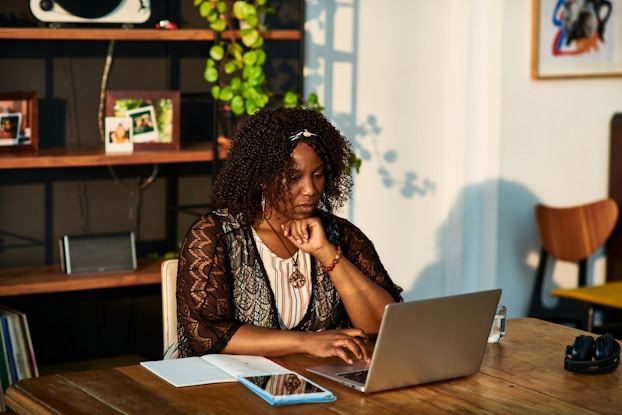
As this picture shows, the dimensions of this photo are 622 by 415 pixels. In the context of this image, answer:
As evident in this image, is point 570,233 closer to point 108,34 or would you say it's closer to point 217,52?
point 217,52

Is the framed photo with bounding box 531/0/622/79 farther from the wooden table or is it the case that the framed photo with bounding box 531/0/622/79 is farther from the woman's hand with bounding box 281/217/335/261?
the wooden table

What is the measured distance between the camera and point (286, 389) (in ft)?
6.65

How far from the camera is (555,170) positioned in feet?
15.3

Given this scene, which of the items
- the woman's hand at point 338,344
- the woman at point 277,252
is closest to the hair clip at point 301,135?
the woman at point 277,252

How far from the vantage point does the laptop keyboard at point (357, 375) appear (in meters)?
2.13

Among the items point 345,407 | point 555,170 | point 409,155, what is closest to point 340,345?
point 345,407

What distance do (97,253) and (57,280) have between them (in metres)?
0.18

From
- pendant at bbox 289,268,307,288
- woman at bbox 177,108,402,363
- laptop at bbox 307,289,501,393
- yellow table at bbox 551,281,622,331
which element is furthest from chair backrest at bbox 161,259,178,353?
yellow table at bbox 551,281,622,331

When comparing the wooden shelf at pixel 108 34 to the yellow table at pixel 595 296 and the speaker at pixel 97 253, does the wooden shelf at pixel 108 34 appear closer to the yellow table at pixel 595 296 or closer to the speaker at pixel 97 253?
the speaker at pixel 97 253

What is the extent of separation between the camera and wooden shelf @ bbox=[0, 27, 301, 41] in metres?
3.49

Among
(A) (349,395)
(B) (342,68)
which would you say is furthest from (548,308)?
(A) (349,395)

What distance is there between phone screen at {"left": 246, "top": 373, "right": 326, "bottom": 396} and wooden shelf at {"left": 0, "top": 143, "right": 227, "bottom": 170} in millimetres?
1664

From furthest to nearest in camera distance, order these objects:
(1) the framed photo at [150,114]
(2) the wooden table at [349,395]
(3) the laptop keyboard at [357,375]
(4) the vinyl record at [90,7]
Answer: (1) the framed photo at [150,114]
(4) the vinyl record at [90,7]
(3) the laptop keyboard at [357,375]
(2) the wooden table at [349,395]

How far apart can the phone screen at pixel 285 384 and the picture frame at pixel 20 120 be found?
1791 millimetres
